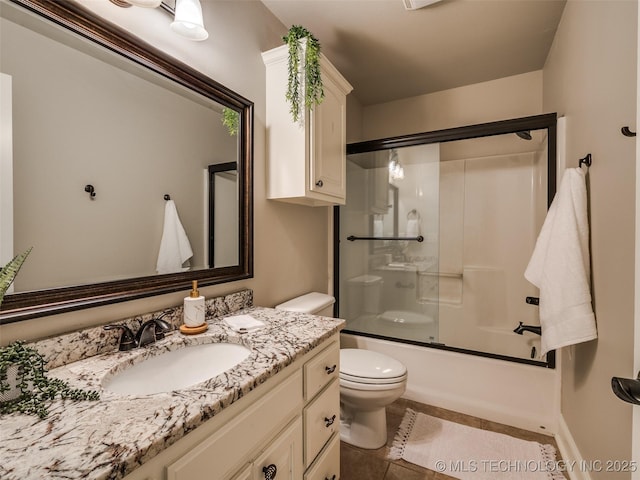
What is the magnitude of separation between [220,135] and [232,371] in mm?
1074

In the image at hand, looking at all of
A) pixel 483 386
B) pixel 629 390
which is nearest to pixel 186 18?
pixel 629 390

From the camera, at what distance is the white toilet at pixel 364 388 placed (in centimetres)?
159

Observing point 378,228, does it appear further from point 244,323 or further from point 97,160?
point 97,160

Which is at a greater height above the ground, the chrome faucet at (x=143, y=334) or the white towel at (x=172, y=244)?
the white towel at (x=172, y=244)

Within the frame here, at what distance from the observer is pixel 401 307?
2.59 meters

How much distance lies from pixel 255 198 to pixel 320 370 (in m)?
0.94

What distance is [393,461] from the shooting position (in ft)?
5.27

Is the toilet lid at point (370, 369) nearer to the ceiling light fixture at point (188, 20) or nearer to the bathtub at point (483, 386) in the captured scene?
the bathtub at point (483, 386)

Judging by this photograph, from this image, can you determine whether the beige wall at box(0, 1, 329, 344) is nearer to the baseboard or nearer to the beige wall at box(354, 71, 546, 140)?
the beige wall at box(354, 71, 546, 140)

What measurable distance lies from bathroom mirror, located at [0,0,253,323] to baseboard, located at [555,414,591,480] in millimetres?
1909

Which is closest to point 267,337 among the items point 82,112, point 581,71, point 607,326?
point 82,112

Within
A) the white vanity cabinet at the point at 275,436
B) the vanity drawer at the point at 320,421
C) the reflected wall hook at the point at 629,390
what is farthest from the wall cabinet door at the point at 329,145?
the reflected wall hook at the point at 629,390

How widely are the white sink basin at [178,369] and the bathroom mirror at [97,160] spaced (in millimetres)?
244

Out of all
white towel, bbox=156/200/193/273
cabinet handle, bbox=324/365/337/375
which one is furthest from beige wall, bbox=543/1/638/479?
white towel, bbox=156/200/193/273
